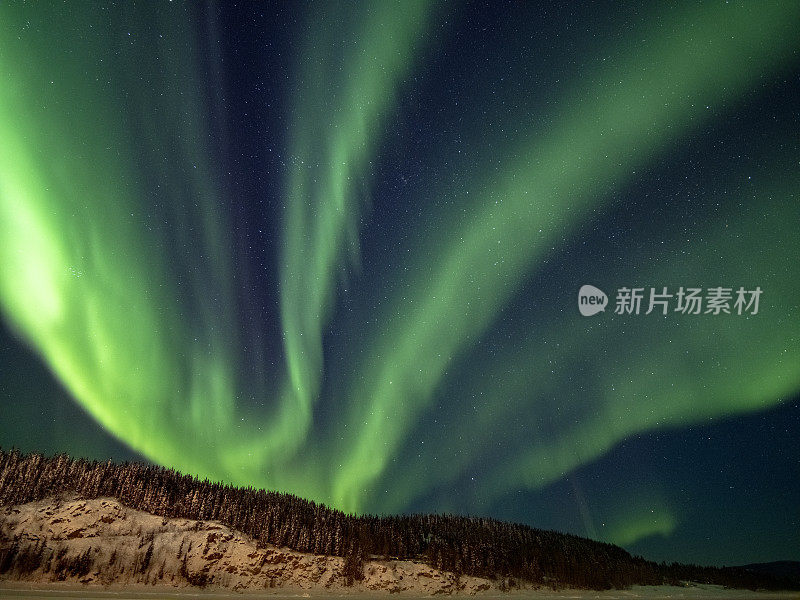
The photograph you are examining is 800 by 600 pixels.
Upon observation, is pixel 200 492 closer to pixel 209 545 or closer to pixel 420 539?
pixel 209 545

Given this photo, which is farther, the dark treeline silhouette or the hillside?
the dark treeline silhouette

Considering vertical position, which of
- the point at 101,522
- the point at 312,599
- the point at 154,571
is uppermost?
the point at 101,522

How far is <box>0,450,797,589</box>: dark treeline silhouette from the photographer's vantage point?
190 feet

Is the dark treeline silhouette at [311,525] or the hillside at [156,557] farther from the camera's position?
the dark treeline silhouette at [311,525]

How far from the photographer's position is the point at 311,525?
64438 millimetres

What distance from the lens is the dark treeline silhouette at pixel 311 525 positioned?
2282 inches

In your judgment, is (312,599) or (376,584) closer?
(312,599)

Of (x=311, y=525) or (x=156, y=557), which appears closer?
(x=156, y=557)

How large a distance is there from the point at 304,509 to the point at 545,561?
32.9 metres

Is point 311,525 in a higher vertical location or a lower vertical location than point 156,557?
higher

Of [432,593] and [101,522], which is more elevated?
[101,522]

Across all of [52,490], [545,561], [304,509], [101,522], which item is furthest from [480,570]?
[52,490]

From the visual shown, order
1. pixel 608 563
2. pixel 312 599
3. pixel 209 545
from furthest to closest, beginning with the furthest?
1. pixel 608 563
2. pixel 209 545
3. pixel 312 599

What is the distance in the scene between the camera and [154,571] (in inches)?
2014
